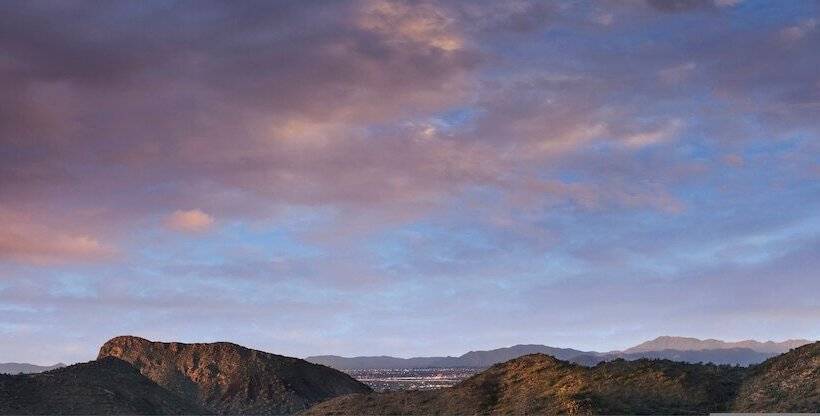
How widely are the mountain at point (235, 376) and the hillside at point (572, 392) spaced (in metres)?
34.7

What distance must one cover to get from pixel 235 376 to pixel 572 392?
189 ft

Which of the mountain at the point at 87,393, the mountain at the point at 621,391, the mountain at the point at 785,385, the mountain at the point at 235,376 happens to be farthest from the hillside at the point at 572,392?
the mountain at the point at 235,376

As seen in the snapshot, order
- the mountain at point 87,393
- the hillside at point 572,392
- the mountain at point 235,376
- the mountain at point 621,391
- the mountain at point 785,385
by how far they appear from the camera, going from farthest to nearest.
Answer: the mountain at point 235,376
the mountain at point 87,393
the hillside at point 572,392
the mountain at point 621,391
the mountain at point 785,385

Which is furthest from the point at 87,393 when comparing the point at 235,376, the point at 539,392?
the point at 539,392

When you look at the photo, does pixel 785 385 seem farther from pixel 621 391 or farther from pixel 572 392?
pixel 572 392

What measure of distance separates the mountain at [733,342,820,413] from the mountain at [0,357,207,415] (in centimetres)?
4688

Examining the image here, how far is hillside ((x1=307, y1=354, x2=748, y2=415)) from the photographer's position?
4431 centimetres

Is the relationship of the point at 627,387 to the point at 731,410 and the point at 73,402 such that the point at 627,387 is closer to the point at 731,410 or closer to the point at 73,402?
the point at 731,410

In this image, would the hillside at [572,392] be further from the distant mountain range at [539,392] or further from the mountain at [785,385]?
the mountain at [785,385]

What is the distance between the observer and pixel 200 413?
77.2 m

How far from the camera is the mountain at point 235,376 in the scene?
8912 cm

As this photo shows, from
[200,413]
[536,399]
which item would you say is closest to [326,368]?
[200,413]

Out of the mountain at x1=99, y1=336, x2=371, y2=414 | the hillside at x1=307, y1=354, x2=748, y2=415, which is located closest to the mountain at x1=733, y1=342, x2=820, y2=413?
the hillside at x1=307, y1=354, x2=748, y2=415

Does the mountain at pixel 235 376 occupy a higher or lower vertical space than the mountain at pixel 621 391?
higher
